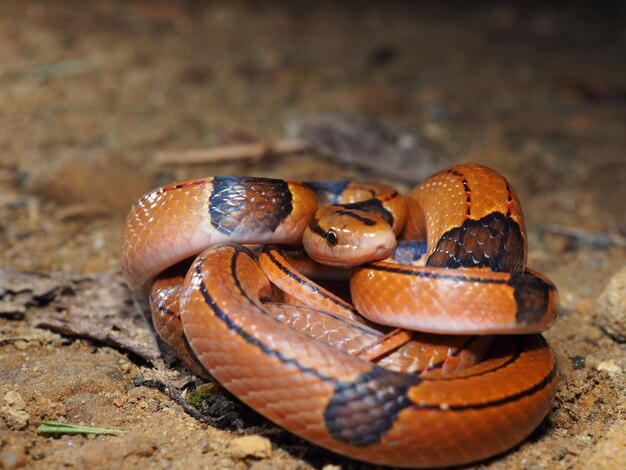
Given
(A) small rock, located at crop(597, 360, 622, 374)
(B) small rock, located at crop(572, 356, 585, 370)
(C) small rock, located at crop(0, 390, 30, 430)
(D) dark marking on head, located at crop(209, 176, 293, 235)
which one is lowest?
(B) small rock, located at crop(572, 356, 585, 370)

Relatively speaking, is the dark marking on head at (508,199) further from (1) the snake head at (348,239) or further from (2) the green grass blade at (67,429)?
(2) the green grass blade at (67,429)

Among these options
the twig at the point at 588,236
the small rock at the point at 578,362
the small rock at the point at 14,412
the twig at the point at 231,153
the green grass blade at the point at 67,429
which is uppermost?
the twig at the point at 231,153

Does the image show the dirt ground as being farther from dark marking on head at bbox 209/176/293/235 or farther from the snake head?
the snake head

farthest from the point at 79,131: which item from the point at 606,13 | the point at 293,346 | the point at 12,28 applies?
the point at 606,13

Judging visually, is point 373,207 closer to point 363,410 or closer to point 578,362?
point 578,362

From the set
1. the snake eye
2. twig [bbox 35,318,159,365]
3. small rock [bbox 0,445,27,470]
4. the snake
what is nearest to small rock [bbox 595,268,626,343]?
the snake

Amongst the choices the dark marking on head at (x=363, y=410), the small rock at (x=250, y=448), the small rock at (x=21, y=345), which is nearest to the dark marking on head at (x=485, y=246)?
the dark marking on head at (x=363, y=410)
